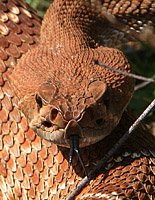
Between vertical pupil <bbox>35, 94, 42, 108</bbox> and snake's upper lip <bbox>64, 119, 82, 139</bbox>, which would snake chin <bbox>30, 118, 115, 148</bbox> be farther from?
vertical pupil <bbox>35, 94, 42, 108</bbox>

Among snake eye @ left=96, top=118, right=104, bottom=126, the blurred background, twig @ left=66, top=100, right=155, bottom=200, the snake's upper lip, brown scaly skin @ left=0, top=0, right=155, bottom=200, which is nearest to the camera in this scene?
the snake's upper lip

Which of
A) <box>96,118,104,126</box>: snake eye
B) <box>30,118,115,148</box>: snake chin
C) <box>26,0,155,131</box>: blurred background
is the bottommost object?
<box>26,0,155,131</box>: blurred background

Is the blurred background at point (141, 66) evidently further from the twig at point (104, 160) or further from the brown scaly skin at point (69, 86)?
the twig at point (104, 160)

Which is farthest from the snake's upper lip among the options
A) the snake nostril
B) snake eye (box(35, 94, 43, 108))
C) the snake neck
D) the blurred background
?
the blurred background

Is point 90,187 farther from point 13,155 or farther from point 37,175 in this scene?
point 13,155

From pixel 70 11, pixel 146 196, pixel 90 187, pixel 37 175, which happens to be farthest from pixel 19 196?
pixel 70 11

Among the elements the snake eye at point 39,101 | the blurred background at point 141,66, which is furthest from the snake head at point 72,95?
the blurred background at point 141,66
